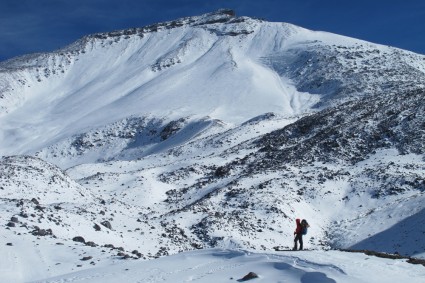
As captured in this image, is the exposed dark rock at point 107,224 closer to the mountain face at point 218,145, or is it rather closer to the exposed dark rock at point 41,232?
the mountain face at point 218,145

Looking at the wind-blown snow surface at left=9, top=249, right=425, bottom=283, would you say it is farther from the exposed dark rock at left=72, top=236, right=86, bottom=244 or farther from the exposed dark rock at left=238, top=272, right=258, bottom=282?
the exposed dark rock at left=72, top=236, right=86, bottom=244

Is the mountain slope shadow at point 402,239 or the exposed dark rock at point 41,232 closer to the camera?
the exposed dark rock at point 41,232

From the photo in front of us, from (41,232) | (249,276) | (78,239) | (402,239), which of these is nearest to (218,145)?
(402,239)

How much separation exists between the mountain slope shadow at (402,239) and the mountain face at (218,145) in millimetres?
105

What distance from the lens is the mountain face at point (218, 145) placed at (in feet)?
93.8

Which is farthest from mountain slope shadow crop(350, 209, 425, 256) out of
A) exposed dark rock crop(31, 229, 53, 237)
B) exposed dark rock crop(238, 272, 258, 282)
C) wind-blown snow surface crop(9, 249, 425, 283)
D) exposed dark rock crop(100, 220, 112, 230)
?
exposed dark rock crop(31, 229, 53, 237)

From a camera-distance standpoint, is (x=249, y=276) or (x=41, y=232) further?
(x=41, y=232)

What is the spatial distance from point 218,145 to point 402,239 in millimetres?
37616

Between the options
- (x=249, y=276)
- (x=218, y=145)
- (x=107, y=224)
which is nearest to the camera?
(x=249, y=276)

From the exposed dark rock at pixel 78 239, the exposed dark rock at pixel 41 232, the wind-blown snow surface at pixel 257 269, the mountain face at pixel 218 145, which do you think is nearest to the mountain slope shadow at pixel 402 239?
the mountain face at pixel 218 145

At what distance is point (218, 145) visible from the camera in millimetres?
62531

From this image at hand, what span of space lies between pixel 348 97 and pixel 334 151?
1792 inches

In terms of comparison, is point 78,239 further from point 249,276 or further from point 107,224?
point 249,276

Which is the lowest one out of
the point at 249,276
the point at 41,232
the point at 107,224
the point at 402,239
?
the point at 402,239
